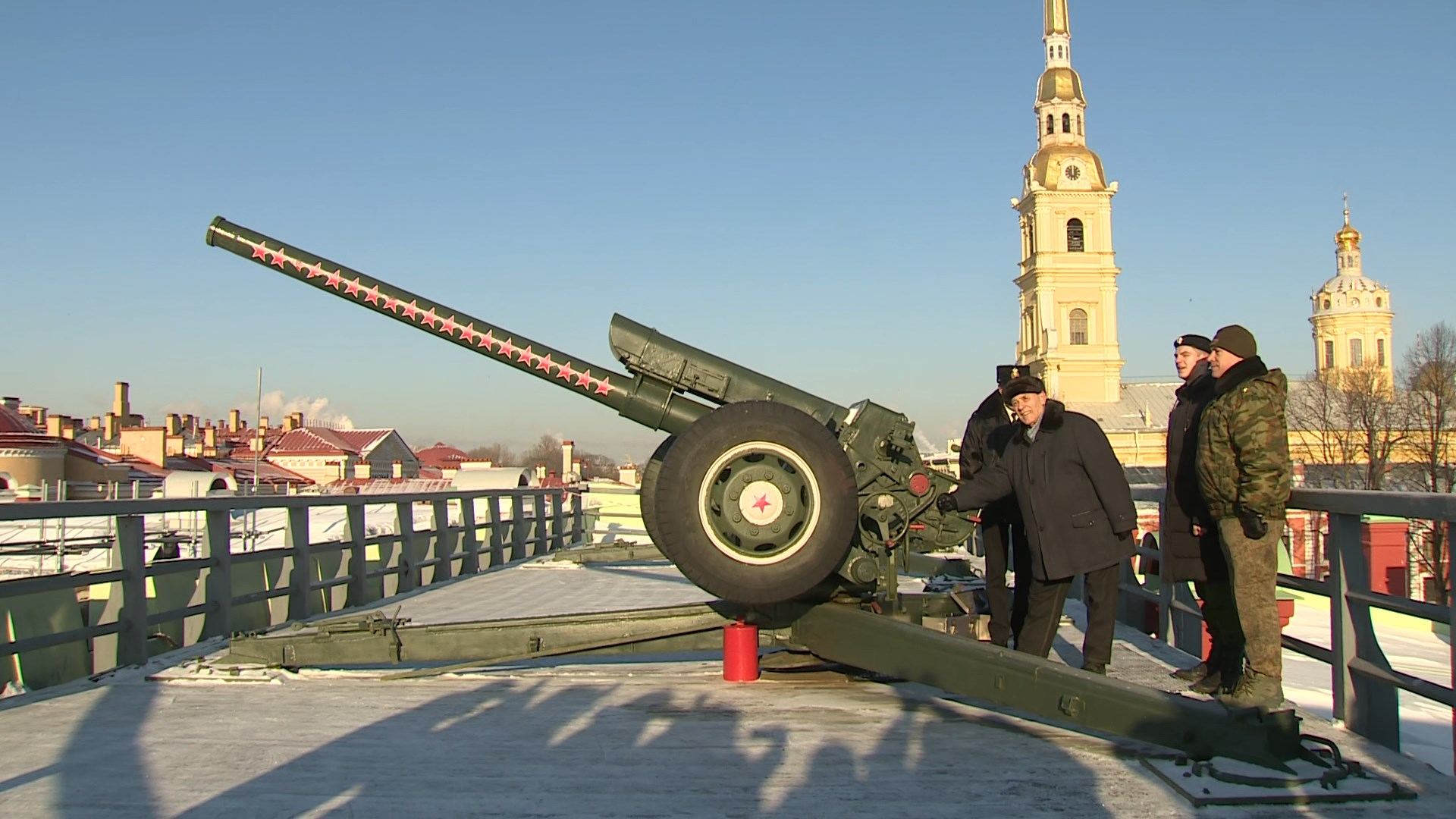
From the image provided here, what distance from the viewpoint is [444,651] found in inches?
239

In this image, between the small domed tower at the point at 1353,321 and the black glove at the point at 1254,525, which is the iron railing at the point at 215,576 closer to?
the black glove at the point at 1254,525

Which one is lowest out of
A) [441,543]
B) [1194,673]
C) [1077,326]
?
[1194,673]

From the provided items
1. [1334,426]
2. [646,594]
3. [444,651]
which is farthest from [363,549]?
[1334,426]

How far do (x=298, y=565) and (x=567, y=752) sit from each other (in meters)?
4.93

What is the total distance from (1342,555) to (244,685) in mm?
5026

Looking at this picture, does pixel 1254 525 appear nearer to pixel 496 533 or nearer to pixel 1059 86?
pixel 496 533

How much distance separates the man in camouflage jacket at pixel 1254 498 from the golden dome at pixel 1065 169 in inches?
3379

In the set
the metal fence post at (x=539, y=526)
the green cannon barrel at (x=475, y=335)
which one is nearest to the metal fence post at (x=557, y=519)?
the metal fence post at (x=539, y=526)

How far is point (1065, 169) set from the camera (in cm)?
8712

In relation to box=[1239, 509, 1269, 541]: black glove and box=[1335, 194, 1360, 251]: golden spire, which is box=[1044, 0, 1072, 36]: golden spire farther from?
box=[1239, 509, 1269, 541]: black glove

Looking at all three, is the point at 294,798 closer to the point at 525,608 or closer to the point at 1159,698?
the point at 1159,698

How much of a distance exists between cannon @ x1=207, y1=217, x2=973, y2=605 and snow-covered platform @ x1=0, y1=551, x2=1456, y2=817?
0.64 m

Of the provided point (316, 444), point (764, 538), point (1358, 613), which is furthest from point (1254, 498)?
point (316, 444)

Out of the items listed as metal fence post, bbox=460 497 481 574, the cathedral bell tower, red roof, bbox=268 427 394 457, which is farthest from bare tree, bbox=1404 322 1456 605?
red roof, bbox=268 427 394 457
